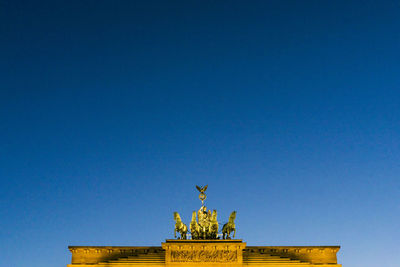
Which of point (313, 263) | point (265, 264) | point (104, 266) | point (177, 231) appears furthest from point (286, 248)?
point (104, 266)

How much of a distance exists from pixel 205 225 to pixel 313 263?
1223cm

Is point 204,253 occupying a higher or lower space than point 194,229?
lower

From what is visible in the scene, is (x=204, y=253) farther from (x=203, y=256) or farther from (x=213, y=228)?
(x=213, y=228)

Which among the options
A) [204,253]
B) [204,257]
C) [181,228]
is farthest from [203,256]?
[181,228]

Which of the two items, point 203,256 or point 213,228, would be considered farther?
point 213,228

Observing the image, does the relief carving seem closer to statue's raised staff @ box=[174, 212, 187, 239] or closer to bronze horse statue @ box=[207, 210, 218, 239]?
Result: bronze horse statue @ box=[207, 210, 218, 239]

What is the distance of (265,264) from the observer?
39562 mm

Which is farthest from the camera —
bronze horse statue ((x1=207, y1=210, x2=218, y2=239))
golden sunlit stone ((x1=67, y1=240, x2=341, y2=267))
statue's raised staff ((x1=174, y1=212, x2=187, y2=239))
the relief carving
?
statue's raised staff ((x1=174, y1=212, x2=187, y2=239))

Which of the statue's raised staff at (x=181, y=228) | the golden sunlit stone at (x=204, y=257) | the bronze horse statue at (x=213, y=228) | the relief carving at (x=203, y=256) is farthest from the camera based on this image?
the statue's raised staff at (x=181, y=228)

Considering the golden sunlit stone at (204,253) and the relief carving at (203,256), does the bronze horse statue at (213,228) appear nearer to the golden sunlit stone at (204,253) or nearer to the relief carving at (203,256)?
the golden sunlit stone at (204,253)

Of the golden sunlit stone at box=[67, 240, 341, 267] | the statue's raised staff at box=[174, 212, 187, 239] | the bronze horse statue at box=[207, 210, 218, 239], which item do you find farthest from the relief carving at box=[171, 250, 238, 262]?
the statue's raised staff at box=[174, 212, 187, 239]

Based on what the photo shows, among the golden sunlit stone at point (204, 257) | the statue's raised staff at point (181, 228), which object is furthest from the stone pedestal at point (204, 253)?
the statue's raised staff at point (181, 228)

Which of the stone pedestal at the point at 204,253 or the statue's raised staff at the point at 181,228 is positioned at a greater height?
the statue's raised staff at the point at 181,228

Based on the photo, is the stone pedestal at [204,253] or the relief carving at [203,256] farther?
the relief carving at [203,256]
